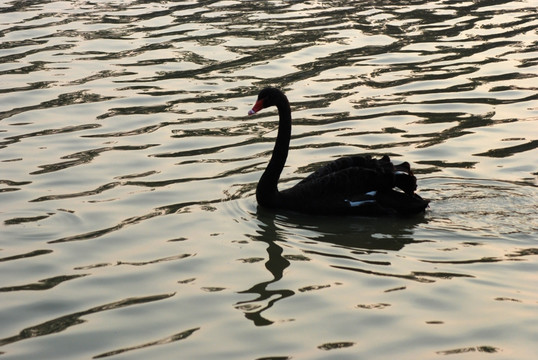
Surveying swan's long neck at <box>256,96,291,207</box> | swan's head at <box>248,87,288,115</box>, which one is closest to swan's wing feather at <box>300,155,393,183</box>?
swan's long neck at <box>256,96,291,207</box>

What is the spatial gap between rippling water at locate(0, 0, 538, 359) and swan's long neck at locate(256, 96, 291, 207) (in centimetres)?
13

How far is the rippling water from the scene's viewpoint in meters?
6.33

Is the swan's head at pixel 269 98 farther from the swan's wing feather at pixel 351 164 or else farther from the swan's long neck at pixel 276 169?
the swan's wing feather at pixel 351 164

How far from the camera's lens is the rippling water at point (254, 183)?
20.8 ft

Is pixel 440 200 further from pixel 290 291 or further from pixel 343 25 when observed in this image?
pixel 343 25

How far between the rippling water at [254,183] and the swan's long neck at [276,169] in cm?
13

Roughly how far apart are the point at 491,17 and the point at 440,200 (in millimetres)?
7720

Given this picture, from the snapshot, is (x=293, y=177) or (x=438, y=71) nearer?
(x=293, y=177)

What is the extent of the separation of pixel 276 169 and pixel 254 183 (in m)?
0.61

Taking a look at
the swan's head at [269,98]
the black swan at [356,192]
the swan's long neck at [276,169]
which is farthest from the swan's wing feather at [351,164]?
the swan's head at [269,98]

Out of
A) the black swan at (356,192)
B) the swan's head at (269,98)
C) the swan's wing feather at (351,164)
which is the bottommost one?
the black swan at (356,192)

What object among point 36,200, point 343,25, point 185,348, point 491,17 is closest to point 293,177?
point 36,200

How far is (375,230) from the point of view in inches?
324

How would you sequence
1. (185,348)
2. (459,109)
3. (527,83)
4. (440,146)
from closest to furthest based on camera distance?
(185,348) < (440,146) < (459,109) < (527,83)
